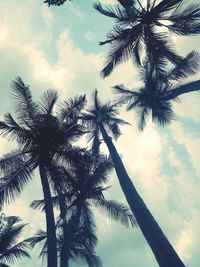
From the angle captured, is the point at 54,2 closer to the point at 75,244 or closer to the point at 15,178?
the point at 15,178

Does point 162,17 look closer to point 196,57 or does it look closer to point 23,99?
point 196,57

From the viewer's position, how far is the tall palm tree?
10.7 meters

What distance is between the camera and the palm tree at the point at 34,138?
12.7m

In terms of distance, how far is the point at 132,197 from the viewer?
1309cm

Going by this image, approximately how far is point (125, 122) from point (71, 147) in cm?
639

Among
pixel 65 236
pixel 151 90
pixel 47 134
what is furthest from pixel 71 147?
pixel 151 90

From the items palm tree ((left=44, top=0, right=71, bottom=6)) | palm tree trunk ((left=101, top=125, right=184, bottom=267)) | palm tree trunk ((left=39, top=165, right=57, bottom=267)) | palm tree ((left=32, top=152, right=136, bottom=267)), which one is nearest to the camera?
palm tree ((left=44, top=0, right=71, bottom=6))

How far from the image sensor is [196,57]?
53.3 ft

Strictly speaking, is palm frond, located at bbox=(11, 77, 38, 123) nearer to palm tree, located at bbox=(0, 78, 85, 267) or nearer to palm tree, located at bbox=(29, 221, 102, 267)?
palm tree, located at bbox=(0, 78, 85, 267)

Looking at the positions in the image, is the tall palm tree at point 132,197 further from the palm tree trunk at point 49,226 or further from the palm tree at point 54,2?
the palm tree at point 54,2

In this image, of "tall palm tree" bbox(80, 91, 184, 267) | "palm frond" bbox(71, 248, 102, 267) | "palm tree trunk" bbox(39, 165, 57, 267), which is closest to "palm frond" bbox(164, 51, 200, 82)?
"tall palm tree" bbox(80, 91, 184, 267)

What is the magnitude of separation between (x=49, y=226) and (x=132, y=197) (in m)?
3.67

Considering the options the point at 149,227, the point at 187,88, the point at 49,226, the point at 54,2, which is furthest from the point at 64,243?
the point at 54,2

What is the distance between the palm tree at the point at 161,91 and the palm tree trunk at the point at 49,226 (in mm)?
7454
